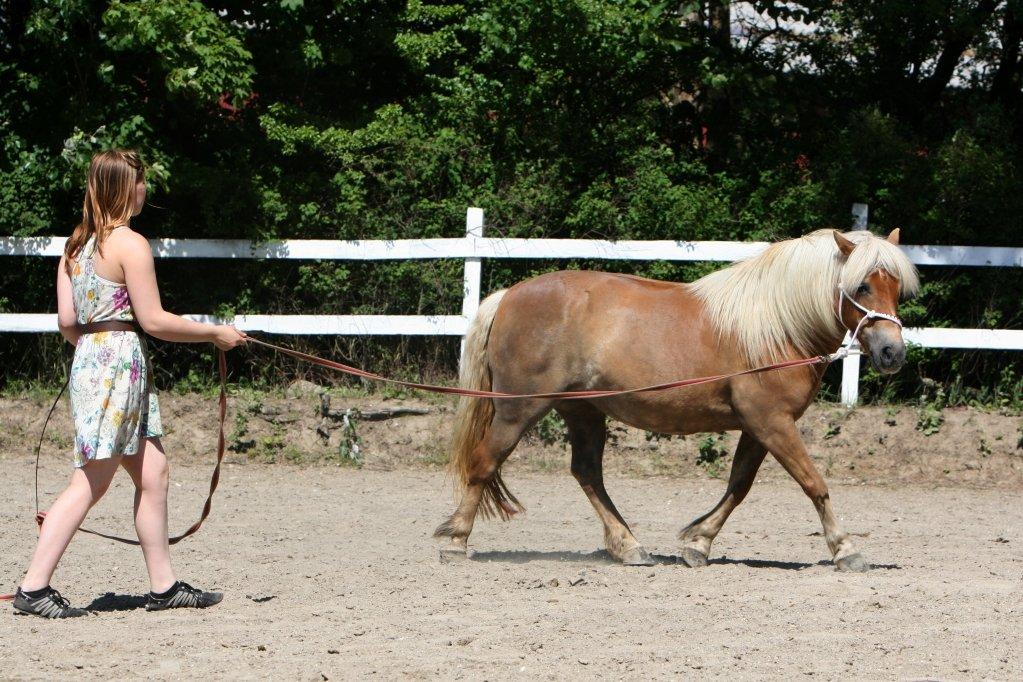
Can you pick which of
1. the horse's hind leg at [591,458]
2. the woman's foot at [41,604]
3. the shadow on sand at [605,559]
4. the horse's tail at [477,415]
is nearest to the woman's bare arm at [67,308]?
the woman's foot at [41,604]

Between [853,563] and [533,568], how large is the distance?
164 cm

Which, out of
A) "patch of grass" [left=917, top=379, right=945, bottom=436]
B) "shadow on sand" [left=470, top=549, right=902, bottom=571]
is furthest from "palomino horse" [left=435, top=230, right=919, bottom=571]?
"patch of grass" [left=917, top=379, right=945, bottom=436]

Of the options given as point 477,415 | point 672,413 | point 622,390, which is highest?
point 622,390

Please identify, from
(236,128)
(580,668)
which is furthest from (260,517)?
(236,128)

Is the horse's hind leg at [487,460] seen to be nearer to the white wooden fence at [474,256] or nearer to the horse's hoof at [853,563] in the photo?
the horse's hoof at [853,563]

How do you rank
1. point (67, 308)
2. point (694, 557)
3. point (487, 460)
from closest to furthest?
point (67, 308), point (694, 557), point (487, 460)

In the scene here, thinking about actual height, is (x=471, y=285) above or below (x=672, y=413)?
above

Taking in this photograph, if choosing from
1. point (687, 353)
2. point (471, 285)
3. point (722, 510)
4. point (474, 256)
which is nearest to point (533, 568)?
point (722, 510)

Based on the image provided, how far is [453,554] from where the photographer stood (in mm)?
6418

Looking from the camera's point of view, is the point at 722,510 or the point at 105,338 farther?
the point at 722,510

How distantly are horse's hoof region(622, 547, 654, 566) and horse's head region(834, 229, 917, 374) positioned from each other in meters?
1.61

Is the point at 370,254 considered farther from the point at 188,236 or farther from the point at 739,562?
the point at 739,562

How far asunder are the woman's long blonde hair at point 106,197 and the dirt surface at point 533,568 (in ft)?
5.33

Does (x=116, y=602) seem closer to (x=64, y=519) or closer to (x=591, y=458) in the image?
(x=64, y=519)
